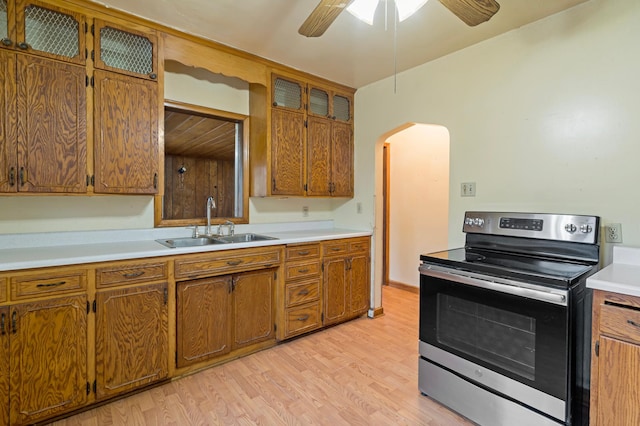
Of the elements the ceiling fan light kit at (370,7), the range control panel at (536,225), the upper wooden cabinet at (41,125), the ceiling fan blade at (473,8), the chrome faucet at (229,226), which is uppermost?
the ceiling fan light kit at (370,7)

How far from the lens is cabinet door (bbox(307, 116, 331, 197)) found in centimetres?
313

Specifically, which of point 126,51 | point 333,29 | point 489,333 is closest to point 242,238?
point 126,51

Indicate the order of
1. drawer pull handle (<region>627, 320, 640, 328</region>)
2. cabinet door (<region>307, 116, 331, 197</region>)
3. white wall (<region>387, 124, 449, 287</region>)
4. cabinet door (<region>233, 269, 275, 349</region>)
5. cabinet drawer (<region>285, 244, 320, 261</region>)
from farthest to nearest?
white wall (<region>387, 124, 449, 287</region>), cabinet door (<region>307, 116, 331, 197</region>), cabinet drawer (<region>285, 244, 320, 261</region>), cabinet door (<region>233, 269, 275, 349</region>), drawer pull handle (<region>627, 320, 640, 328</region>)

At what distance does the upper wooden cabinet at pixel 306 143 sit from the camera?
9.46 feet

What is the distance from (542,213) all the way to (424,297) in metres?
0.91

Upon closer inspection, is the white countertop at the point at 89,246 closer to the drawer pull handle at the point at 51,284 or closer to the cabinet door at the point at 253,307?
the drawer pull handle at the point at 51,284

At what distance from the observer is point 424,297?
2016mm

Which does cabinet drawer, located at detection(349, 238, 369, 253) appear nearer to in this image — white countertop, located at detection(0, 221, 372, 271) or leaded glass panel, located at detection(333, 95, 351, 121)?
white countertop, located at detection(0, 221, 372, 271)

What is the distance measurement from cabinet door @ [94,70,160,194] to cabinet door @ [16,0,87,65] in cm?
17

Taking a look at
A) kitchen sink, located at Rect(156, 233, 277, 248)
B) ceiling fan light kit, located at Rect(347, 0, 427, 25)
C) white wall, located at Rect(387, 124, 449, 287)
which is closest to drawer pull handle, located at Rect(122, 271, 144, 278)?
kitchen sink, located at Rect(156, 233, 277, 248)

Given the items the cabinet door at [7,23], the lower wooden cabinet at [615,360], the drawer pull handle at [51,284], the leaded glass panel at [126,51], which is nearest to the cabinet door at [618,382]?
the lower wooden cabinet at [615,360]

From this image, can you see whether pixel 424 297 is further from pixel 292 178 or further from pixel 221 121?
pixel 221 121

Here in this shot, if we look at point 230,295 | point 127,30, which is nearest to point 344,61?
point 127,30

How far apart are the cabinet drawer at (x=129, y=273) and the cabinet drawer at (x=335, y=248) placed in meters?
1.36
